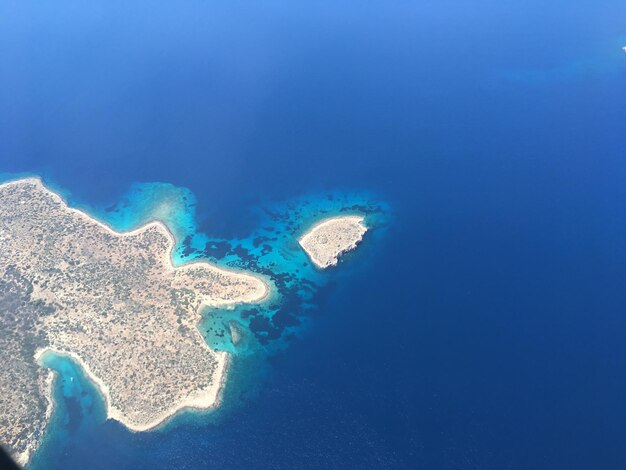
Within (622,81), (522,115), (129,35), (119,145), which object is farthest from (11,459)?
(622,81)

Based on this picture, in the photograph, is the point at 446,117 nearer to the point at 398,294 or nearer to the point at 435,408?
the point at 398,294

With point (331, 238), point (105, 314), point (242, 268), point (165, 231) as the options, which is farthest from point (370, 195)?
point (105, 314)

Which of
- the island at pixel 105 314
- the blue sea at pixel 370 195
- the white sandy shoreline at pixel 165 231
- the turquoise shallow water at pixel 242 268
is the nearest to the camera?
the blue sea at pixel 370 195

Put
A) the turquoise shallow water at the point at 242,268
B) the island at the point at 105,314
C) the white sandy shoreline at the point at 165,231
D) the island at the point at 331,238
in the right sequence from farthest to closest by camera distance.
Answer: the island at the point at 331,238 → the white sandy shoreline at the point at 165,231 → the island at the point at 105,314 → the turquoise shallow water at the point at 242,268

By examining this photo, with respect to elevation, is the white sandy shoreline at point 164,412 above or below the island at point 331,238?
below

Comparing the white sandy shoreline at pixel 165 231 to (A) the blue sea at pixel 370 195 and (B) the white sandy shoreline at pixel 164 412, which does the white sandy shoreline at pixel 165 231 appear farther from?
(B) the white sandy shoreline at pixel 164 412

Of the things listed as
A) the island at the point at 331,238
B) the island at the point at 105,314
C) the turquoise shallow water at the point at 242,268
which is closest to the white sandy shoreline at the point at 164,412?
the island at the point at 105,314
